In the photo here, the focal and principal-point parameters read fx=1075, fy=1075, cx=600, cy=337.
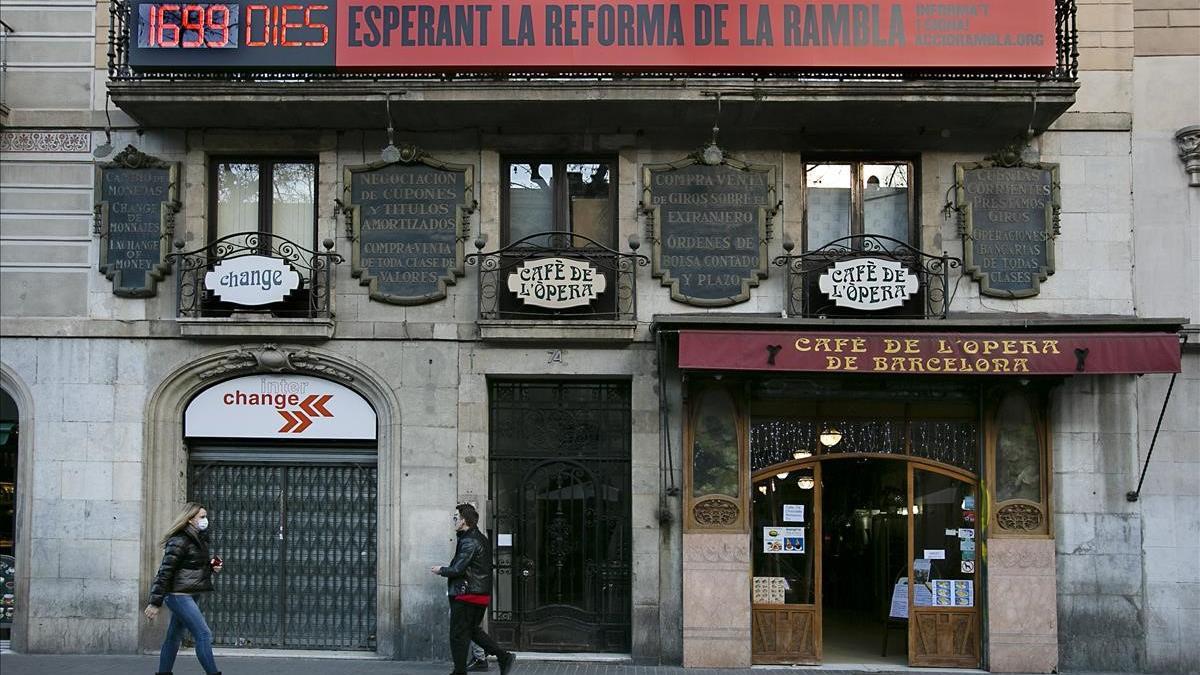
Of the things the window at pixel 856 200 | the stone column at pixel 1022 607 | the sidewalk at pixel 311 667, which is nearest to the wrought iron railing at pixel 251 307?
the sidewalk at pixel 311 667

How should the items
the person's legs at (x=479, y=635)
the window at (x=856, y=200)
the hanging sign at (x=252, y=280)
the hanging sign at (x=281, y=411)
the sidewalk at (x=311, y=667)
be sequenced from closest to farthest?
the person's legs at (x=479, y=635) < the sidewalk at (x=311, y=667) < the hanging sign at (x=252, y=280) < the hanging sign at (x=281, y=411) < the window at (x=856, y=200)

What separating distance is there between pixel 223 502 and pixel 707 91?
7422 mm

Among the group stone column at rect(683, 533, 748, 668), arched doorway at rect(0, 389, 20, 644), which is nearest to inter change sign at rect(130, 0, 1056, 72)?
arched doorway at rect(0, 389, 20, 644)

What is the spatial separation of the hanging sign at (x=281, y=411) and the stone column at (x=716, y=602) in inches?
160

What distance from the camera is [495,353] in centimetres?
1252

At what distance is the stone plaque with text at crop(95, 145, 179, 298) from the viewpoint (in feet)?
41.5

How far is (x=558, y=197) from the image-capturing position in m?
12.9

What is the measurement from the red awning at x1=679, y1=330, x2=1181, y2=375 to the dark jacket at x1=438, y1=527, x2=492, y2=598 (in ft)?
9.46

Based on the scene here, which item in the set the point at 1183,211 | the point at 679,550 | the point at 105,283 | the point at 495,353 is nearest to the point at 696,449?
the point at 679,550

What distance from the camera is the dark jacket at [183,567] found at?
9977 millimetres

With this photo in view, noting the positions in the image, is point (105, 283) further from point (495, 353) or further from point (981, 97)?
point (981, 97)

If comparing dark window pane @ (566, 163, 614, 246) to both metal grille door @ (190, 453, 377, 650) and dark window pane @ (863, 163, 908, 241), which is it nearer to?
dark window pane @ (863, 163, 908, 241)

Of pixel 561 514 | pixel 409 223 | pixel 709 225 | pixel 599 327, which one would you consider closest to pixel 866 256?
pixel 709 225

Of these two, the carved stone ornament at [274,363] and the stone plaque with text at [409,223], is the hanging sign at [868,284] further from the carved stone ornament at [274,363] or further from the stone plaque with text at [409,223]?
the carved stone ornament at [274,363]
